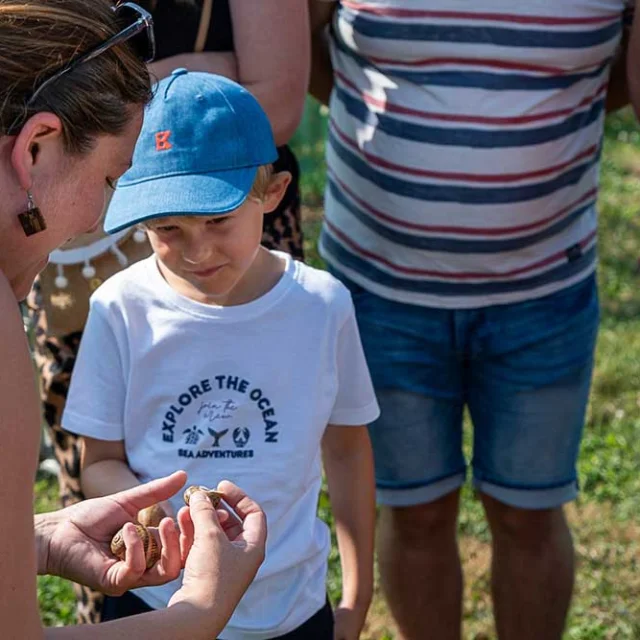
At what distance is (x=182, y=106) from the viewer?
2.33 meters

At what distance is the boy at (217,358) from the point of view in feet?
7.68

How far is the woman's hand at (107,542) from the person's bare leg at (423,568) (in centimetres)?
117

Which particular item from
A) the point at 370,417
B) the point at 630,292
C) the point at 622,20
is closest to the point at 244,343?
the point at 370,417

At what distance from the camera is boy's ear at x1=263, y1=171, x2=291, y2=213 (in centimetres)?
248

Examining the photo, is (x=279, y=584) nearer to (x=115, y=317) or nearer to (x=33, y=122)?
(x=115, y=317)

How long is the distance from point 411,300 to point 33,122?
1.48 m

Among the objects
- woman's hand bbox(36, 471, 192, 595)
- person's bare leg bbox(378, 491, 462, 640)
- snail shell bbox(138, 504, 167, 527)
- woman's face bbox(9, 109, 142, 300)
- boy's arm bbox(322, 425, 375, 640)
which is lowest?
person's bare leg bbox(378, 491, 462, 640)

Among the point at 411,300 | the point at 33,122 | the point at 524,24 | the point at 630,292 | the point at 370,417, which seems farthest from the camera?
the point at 630,292

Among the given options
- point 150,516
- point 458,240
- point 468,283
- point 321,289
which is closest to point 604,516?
point 468,283

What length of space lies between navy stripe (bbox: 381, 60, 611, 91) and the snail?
1.16 metres

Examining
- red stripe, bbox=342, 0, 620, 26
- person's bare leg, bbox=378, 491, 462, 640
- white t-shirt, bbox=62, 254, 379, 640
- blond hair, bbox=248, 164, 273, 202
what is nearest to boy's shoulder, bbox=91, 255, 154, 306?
white t-shirt, bbox=62, 254, 379, 640

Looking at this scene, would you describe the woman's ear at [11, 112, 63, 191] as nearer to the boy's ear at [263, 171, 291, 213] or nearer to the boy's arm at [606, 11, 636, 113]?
the boy's ear at [263, 171, 291, 213]

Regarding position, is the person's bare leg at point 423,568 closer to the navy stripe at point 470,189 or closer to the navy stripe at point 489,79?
the navy stripe at point 470,189

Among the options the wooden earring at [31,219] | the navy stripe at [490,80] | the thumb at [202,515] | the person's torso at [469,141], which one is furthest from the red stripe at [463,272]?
the wooden earring at [31,219]
